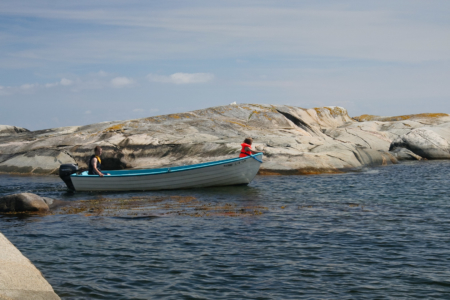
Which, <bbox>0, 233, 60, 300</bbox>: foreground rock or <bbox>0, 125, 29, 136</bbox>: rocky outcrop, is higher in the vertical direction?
<bbox>0, 125, 29, 136</bbox>: rocky outcrop

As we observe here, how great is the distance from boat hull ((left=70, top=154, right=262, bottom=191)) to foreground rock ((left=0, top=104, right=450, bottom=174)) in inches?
257

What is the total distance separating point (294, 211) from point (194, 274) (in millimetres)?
7198

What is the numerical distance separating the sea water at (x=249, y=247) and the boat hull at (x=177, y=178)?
209 centimetres

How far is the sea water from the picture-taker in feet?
27.4

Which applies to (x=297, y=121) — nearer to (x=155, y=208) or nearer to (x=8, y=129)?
(x=155, y=208)

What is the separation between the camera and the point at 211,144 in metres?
30.7

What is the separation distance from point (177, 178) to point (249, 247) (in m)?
11.0

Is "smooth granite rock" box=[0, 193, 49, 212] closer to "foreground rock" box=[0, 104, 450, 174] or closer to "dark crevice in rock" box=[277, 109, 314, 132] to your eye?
"foreground rock" box=[0, 104, 450, 174]

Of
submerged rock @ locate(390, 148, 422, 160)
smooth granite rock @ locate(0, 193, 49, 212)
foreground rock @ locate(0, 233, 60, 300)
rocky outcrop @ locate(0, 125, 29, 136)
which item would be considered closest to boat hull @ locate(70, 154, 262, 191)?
smooth granite rock @ locate(0, 193, 49, 212)

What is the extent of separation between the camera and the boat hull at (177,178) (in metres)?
21.3

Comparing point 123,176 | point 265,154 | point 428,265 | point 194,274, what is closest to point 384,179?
point 265,154

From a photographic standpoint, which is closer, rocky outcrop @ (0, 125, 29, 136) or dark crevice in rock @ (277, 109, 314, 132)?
dark crevice in rock @ (277, 109, 314, 132)

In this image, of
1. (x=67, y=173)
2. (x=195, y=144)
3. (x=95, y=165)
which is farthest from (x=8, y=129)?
(x=95, y=165)

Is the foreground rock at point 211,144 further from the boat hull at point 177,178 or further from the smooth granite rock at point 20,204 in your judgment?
the smooth granite rock at point 20,204
